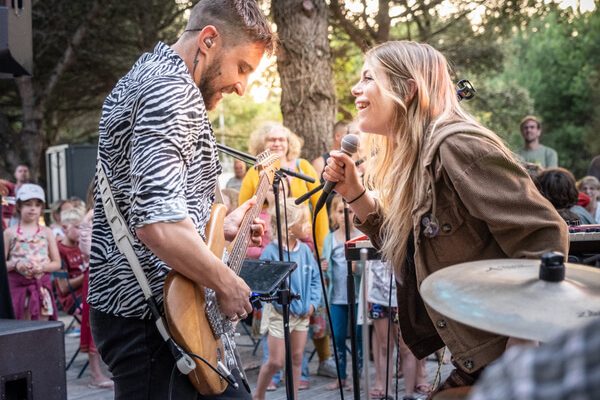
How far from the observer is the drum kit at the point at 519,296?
60.2 inches

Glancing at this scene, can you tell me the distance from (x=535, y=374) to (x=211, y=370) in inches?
71.8

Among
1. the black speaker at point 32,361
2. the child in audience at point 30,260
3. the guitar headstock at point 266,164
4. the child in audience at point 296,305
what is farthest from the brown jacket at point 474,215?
the child in audience at point 30,260

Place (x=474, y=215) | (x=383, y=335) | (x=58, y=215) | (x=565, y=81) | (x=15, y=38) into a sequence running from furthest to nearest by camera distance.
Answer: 1. (x=565, y=81)
2. (x=58, y=215)
3. (x=383, y=335)
4. (x=15, y=38)
5. (x=474, y=215)

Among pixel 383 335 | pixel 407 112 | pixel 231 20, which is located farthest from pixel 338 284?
pixel 231 20

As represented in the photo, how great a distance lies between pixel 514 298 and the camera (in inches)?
65.2

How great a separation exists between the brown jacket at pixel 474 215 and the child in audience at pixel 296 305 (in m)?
3.00

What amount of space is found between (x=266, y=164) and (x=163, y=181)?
1671 millimetres

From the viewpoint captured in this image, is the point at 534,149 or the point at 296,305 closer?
the point at 296,305

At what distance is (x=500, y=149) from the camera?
8.71ft

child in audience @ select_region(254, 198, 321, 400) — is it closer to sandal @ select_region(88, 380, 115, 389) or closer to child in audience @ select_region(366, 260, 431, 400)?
child in audience @ select_region(366, 260, 431, 400)

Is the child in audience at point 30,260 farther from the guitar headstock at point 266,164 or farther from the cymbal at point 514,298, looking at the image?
the cymbal at point 514,298

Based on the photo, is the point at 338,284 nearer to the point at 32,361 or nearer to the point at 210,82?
the point at 32,361

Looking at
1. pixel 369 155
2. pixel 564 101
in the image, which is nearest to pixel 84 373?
pixel 369 155

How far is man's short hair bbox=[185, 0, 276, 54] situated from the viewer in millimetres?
2895
